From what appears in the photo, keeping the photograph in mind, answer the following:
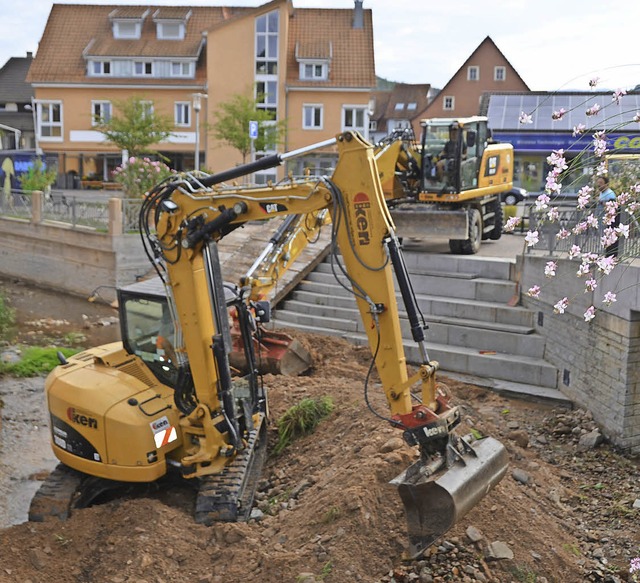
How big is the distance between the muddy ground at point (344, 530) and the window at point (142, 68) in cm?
3633

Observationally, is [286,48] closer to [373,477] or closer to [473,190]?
[473,190]

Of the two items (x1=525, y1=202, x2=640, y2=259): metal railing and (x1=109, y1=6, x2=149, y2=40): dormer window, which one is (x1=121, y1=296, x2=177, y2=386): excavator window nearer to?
(x1=525, y1=202, x2=640, y2=259): metal railing

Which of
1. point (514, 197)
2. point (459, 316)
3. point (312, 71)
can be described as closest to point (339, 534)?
point (459, 316)

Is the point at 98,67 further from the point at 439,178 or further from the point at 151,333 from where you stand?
the point at 151,333

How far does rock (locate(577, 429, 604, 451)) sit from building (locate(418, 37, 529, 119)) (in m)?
43.7

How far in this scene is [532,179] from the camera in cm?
3466

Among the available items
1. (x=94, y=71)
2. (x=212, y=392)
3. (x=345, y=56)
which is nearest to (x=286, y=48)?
(x=345, y=56)

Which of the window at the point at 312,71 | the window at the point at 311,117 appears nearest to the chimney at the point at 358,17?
the window at the point at 312,71

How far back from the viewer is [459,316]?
1585 centimetres

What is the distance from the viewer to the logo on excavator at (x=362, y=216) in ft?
22.5

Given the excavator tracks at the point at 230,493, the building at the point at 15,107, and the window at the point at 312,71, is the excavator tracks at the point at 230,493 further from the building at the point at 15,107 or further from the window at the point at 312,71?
the building at the point at 15,107

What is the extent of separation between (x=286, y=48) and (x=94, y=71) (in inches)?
414

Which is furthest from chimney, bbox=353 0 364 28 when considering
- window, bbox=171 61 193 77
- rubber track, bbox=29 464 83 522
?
rubber track, bbox=29 464 83 522

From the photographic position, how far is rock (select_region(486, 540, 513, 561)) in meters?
6.89
